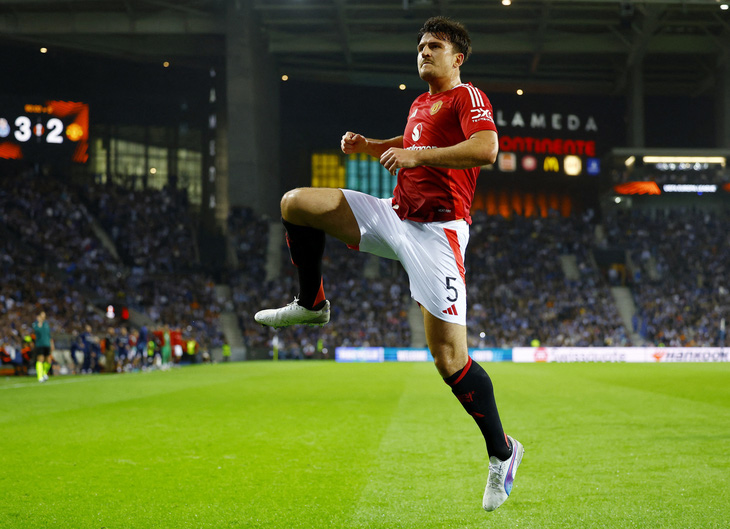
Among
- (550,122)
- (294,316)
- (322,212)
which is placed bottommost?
(294,316)

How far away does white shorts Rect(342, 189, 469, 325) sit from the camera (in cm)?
490

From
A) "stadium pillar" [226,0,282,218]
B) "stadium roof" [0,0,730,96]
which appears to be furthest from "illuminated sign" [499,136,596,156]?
"stadium pillar" [226,0,282,218]

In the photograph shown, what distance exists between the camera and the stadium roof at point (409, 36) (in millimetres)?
41938

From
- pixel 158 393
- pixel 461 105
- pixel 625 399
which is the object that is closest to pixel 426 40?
pixel 461 105

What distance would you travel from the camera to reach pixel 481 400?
5.04 metres

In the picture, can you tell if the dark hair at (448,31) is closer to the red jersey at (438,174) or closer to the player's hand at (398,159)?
the red jersey at (438,174)

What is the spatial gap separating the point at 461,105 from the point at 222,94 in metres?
43.7

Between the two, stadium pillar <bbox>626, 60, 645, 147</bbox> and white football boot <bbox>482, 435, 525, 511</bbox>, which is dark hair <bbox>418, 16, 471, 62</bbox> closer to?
white football boot <bbox>482, 435, 525, 511</bbox>

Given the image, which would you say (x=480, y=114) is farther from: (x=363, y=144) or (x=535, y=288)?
(x=535, y=288)

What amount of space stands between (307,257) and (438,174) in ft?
3.38

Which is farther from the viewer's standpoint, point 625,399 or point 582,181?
point 582,181

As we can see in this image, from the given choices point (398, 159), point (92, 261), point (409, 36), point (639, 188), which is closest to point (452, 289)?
point (398, 159)

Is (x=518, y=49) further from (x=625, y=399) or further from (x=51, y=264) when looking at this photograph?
(x=625, y=399)

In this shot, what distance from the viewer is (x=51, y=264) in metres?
36.8
